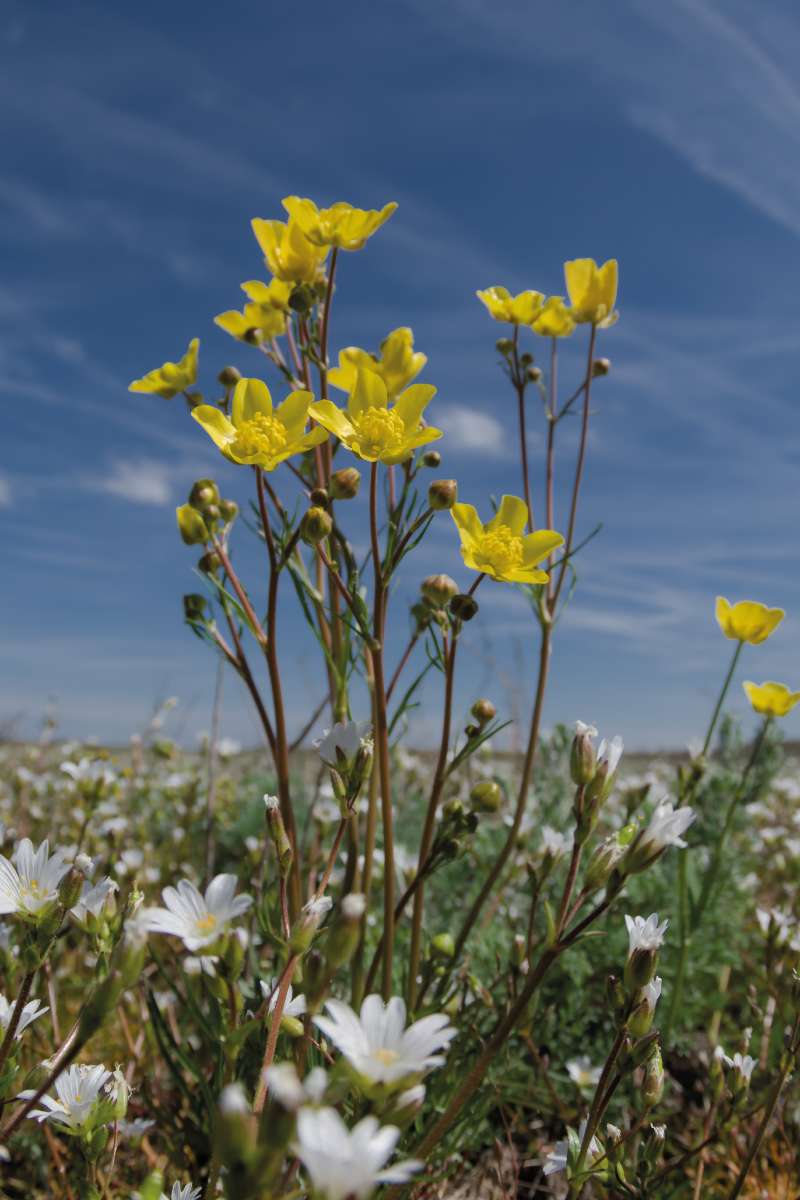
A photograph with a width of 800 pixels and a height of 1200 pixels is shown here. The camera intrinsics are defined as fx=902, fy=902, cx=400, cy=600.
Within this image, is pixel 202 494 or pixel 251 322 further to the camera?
pixel 251 322

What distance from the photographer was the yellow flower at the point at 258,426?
65.6 inches

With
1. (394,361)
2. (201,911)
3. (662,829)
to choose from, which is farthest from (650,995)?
(394,361)

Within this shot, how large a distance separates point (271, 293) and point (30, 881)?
1.37 metres

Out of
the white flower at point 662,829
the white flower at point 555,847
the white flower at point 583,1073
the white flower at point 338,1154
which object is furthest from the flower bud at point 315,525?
the white flower at point 583,1073

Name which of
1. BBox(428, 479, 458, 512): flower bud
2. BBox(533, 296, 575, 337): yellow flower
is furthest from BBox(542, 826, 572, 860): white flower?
BBox(533, 296, 575, 337): yellow flower

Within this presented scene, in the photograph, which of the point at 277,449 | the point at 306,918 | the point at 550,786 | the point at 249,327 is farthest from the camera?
the point at 550,786

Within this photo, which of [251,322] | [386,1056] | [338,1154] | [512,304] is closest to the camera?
[338,1154]

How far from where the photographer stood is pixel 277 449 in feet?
5.57

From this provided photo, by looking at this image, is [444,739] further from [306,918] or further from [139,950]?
[139,950]

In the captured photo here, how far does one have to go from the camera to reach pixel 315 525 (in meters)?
1.61

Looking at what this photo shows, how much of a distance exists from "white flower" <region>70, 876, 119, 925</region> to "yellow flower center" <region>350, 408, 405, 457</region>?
2.86 feet

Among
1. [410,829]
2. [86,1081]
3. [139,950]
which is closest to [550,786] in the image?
[410,829]

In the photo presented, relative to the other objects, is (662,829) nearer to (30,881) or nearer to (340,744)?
(340,744)

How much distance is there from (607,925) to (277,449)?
2138mm
